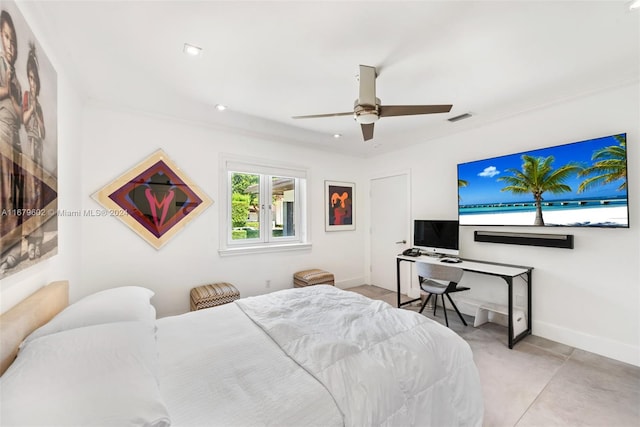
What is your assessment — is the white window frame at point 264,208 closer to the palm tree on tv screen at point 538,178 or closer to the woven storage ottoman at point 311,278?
the woven storage ottoman at point 311,278

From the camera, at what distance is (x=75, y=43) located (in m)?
1.82

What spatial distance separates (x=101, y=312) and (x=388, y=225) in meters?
3.99

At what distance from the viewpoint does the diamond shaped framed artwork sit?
2855 millimetres

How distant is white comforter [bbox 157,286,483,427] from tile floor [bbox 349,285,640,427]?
24.3 inches

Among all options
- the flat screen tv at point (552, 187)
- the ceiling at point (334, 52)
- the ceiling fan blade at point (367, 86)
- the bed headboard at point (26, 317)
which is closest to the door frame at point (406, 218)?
the flat screen tv at point (552, 187)

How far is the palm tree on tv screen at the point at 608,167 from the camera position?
2348mm

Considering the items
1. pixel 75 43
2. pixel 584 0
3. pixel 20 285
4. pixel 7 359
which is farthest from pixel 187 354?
pixel 584 0

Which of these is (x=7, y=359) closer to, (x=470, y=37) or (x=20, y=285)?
(x=20, y=285)

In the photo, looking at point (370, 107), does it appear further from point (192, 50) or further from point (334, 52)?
point (192, 50)

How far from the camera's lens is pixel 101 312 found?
1476mm

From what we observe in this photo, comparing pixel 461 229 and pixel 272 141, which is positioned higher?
pixel 272 141

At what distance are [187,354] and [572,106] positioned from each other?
3972 millimetres

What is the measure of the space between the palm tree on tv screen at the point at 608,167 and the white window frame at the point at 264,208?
3.32m

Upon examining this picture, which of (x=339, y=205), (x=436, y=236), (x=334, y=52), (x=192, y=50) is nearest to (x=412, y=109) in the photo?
(x=334, y=52)
